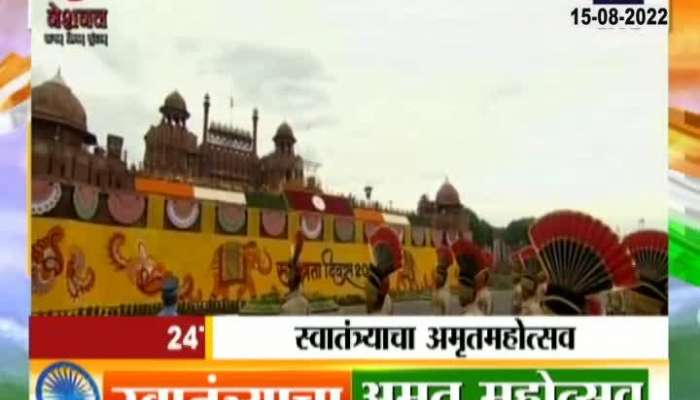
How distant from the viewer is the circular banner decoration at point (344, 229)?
2.55m

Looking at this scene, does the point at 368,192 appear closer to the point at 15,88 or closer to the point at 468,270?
the point at 468,270

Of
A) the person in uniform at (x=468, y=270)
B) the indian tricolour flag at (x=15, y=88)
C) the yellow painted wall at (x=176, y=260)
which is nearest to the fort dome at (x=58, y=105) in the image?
the indian tricolour flag at (x=15, y=88)

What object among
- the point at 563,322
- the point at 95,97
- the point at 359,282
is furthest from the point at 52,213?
the point at 563,322

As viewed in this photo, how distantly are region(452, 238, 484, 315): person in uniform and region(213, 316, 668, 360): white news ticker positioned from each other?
0.04 meters

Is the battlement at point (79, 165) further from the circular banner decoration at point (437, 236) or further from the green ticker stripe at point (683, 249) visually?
the green ticker stripe at point (683, 249)

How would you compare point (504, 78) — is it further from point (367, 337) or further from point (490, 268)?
point (367, 337)

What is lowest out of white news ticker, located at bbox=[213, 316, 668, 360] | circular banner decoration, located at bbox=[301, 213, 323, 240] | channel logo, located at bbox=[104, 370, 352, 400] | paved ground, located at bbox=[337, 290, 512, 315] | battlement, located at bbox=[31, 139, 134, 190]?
channel logo, located at bbox=[104, 370, 352, 400]

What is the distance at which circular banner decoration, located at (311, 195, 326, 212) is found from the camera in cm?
256

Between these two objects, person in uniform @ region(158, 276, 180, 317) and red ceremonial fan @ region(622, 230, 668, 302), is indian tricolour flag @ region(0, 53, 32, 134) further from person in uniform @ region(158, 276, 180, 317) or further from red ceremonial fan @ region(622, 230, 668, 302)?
red ceremonial fan @ region(622, 230, 668, 302)

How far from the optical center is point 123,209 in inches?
99.1

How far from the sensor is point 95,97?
2547 millimetres

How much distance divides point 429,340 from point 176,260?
0.71 metres

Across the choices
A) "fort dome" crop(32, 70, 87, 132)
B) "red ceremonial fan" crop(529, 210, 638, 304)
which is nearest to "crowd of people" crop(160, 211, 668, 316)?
"red ceremonial fan" crop(529, 210, 638, 304)

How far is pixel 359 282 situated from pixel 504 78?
0.67 m
